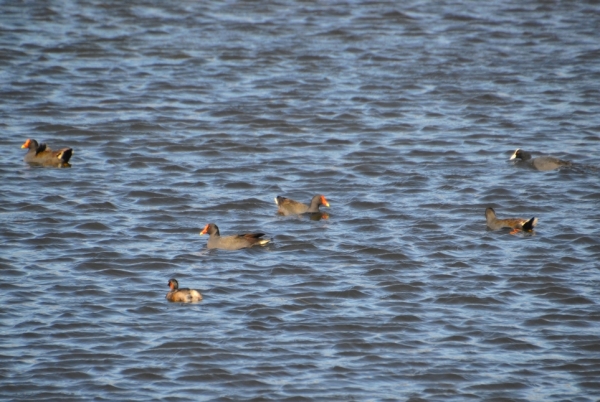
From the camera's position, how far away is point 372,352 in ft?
36.8

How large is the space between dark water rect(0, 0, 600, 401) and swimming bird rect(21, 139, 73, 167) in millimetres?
255

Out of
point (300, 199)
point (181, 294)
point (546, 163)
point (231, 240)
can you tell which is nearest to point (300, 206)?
point (300, 199)

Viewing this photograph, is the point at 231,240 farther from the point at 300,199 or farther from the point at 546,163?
the point at 546,163

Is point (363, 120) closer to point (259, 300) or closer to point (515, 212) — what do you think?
point (515, 212)

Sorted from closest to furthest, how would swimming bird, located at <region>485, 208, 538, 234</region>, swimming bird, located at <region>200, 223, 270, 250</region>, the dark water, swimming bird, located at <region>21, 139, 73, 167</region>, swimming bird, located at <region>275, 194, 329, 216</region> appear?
1. the dark water
2. swimming bird, located at <region>200, 223, 270, 250</region>
3. swimming bird, located at <region>485, 208, 538, 234</region>
4. swimming bird, located at <region>275, 194, 329, 216</region>
5. swimming bird, located at <region>21, 139, 73, 167</region>

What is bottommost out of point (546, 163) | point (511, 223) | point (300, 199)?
point (300, 199)

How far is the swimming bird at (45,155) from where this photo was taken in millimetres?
18000

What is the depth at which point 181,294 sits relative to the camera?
40.3 feet

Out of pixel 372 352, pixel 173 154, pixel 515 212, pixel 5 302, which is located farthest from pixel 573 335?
pixel 173 154

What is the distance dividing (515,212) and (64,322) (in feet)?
24.9

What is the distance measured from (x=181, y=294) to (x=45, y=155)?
6.83m

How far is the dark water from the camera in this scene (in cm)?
1094

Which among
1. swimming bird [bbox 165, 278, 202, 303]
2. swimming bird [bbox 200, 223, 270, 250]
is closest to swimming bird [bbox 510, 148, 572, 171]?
swimming bird [bbox 200, 223, 270, 250]

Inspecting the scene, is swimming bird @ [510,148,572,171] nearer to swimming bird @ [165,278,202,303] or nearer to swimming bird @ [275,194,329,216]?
swimming bird @ [275,194,329,216]
